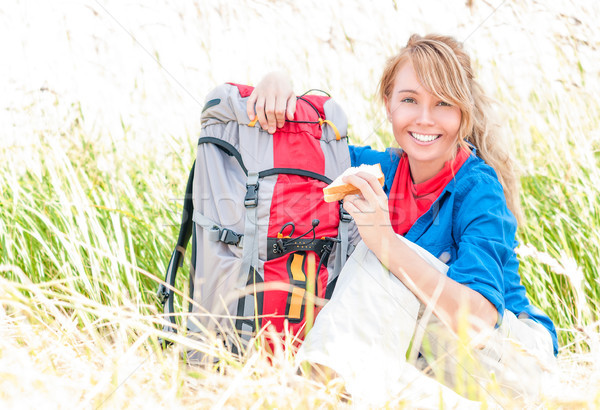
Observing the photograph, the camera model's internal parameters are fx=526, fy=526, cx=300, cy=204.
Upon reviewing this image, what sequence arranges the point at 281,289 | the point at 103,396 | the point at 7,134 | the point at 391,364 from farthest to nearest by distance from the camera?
the point at 7,134, the point at 281,289, the point at 391,364, the point at 103,396

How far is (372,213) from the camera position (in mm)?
1815

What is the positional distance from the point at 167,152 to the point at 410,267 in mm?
2096

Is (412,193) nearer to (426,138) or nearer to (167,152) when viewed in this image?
(426,138)

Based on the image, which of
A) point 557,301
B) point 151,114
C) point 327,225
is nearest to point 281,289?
point 327,225

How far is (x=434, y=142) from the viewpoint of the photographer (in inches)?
87.4

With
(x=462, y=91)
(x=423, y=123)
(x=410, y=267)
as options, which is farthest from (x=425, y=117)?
(x=410, y=267)

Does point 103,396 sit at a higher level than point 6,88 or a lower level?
lower

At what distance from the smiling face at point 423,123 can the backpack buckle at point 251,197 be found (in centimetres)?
68

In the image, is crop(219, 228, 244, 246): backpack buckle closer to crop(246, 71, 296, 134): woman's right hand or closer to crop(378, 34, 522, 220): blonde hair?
crop(246, 71, 296, 134): woman's right hand

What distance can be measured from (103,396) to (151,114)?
2.57 meters

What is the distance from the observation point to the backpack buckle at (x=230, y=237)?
2166mm

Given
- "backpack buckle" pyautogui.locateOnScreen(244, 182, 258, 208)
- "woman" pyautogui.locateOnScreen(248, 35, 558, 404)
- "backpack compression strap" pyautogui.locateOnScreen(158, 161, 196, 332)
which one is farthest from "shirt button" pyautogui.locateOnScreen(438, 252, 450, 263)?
"backpack compression strap" pyautogui.locateOnScreen(158, 161, 196, 332)

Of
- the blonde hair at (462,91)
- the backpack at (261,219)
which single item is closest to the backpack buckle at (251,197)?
the backpack at (261,219)

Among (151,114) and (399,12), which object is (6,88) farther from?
(399,12)
